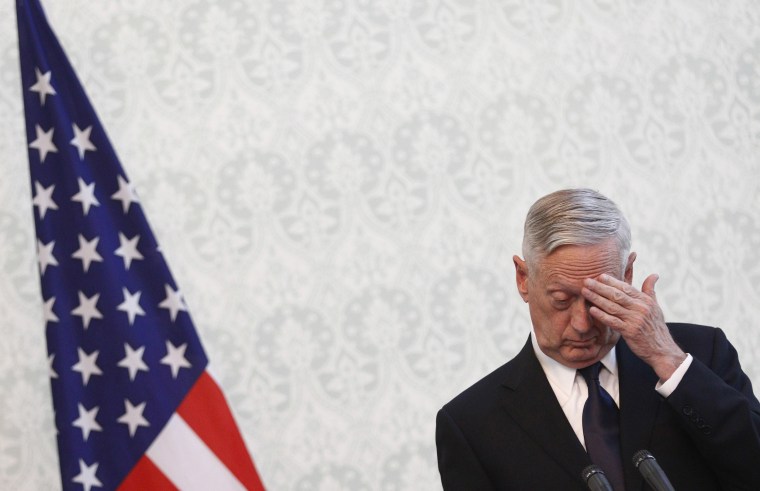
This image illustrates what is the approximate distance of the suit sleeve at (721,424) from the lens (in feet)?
6.07

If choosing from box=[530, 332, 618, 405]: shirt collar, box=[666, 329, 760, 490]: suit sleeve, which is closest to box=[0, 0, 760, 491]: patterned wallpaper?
box=[530, 332, 618, 405]: shirt collar

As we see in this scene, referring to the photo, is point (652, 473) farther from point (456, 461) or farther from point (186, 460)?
point (186, 460)

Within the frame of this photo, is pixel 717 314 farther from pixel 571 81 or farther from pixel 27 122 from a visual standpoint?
pixel 27 122

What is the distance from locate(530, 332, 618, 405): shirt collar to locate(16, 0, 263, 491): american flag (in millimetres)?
1363

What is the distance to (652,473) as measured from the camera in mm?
1585

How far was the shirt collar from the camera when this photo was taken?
2.05 metres

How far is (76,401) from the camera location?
10.1 ft

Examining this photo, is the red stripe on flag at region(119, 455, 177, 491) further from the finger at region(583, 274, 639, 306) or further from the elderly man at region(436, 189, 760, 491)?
the finger at region(583, 274, 639, 306)

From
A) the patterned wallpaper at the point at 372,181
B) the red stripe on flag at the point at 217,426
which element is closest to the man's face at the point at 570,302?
the red stripe on flag at the point at 217,426

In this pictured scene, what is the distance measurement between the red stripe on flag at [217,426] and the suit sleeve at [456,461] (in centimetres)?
117

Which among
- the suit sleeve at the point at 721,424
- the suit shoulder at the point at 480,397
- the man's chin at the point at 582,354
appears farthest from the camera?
the suit shoulder at the point at 480,397

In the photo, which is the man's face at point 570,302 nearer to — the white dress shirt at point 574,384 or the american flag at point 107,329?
the white dress shirt at point 574,384

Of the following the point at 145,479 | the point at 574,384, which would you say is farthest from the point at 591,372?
the point at 145,479

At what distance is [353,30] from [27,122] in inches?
48.8
